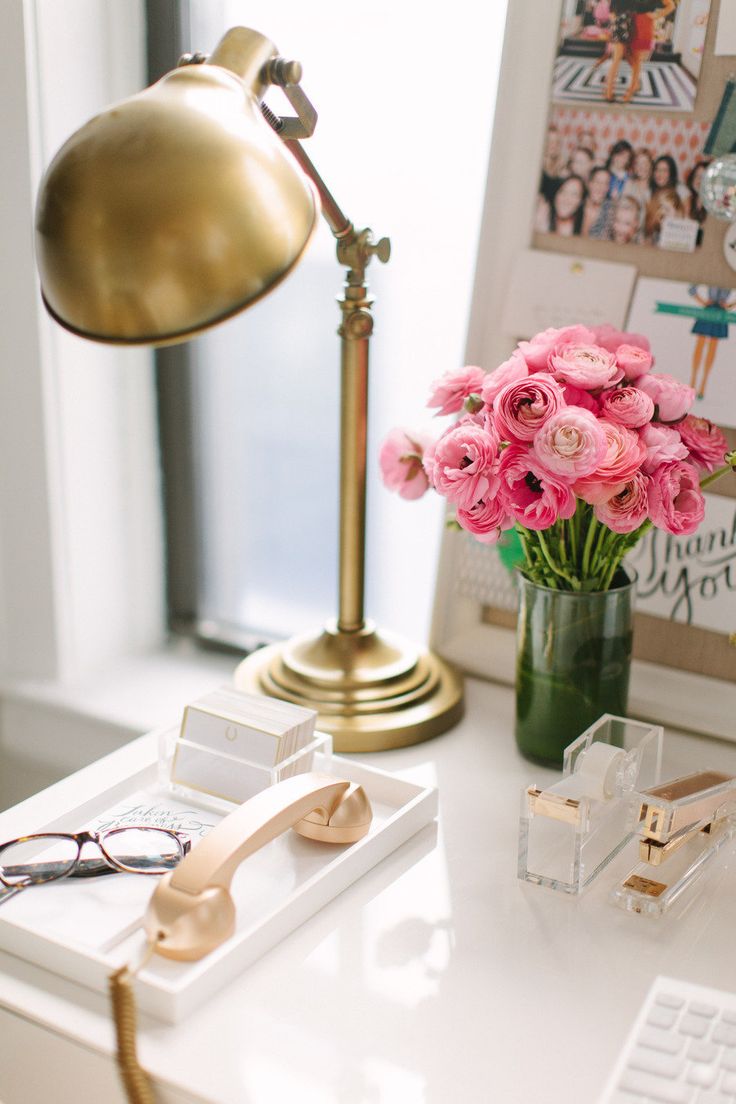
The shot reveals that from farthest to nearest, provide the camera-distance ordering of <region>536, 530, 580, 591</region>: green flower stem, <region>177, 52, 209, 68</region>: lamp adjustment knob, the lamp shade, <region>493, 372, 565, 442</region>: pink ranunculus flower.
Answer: <region>536, 530, 580, 591</region>: green flower stem
<region>493, 372, 565, 442</region>: pink ranunculus flower
<region>177, 52, 209, 68</region>: lamp adjustment knob
the lamp shade

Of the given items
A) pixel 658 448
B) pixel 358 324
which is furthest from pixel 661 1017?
pixel 358 324

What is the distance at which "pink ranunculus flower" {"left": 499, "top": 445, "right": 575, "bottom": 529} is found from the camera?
0.85 m

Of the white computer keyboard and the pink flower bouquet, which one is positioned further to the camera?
the pink flower bouquet

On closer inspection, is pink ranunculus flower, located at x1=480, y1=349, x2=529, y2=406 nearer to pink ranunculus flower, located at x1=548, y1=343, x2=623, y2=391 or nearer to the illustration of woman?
pink ranunculus flower, located at x1=548, y1=343, x2=623, y2=391

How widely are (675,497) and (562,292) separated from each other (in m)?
0.29

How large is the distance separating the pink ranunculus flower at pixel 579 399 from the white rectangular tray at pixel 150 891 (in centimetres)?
33

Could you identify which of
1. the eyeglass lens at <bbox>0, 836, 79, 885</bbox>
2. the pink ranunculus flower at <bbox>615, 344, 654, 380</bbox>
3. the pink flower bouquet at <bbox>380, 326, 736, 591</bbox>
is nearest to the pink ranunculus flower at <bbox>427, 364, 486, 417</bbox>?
the pink flower bouquet at <bbox>380, 326, 736, 591</bbox>

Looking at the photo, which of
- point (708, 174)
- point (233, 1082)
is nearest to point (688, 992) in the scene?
point (233, 1082)

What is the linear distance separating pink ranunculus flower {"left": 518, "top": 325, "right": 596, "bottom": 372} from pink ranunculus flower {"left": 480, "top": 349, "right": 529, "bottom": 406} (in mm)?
12

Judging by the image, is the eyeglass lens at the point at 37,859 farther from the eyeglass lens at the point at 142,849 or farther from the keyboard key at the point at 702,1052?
the keyboard key at the point at 702,1052

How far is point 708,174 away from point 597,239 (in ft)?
0.40

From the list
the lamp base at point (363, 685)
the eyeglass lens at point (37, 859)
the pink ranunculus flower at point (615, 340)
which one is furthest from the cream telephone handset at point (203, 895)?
the pink ranunculus flower at point (615, 340)

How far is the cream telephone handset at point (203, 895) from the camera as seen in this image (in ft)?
2.15

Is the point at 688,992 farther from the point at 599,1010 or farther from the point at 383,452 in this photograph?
the point at 383,452
